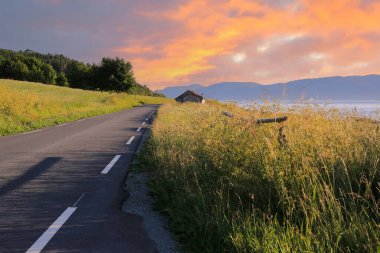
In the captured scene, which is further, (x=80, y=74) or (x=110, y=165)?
(x=80, y=74)

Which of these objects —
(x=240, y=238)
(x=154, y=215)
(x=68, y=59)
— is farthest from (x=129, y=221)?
(x=68, y=59)

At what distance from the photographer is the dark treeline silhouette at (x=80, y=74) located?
86500mm

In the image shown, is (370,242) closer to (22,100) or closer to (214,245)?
(214,245)

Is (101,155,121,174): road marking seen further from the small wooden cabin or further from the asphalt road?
the small wooden cabin

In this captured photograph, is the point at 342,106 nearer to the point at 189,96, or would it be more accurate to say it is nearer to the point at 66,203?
the point at 66,203

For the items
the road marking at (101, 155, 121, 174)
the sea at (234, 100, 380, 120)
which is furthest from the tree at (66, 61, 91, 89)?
the sea at (234, 100, 380, 120)

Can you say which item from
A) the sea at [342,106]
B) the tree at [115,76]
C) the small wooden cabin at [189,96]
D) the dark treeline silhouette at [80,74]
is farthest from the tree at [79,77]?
the sea at [342,106]

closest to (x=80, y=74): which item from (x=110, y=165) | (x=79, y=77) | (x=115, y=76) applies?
(x=79, y=77)

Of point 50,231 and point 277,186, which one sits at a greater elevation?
point 277,186

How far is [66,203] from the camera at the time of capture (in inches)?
221

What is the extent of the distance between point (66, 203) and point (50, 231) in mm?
1180

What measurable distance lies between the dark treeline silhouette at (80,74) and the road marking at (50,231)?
83.0 meters

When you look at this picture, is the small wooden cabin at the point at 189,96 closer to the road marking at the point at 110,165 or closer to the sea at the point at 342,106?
the road marking at the point at 110,165

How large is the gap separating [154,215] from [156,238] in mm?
858
